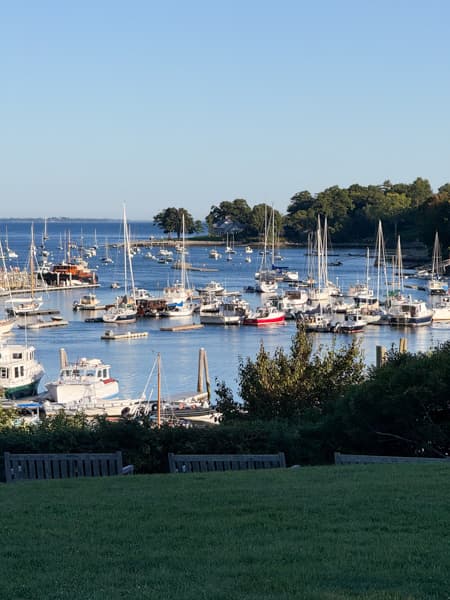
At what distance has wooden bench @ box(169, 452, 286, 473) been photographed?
1213 centimetres

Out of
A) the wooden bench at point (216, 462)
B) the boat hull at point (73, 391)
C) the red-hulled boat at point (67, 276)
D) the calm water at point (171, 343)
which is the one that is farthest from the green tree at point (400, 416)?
the red-hulled boat at point (67, 276)

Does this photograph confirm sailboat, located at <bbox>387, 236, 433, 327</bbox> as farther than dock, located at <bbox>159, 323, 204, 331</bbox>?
Yes

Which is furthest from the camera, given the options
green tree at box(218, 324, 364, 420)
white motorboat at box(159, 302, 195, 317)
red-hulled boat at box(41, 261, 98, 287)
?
red-hulled boat at box(41, 261, 98, 287)

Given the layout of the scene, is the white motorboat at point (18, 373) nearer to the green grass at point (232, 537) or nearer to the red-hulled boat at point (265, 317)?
the green grass at point (232, 537)

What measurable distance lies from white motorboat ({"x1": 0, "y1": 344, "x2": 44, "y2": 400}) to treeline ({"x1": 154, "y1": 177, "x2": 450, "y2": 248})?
346ft

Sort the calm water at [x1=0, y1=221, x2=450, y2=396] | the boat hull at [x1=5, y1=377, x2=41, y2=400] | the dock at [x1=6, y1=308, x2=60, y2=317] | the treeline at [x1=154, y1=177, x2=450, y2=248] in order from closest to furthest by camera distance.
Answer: the boat hull at [x1=5, y1=377, x2=41, y2=400] → the calm water at [x1=0, y1=221, x2=450, y2=396] → the dock at [x1=6, y1=308, x2=60, y2=317] → the treeline at [x1=154, y1=177, x2=450, y2=248]

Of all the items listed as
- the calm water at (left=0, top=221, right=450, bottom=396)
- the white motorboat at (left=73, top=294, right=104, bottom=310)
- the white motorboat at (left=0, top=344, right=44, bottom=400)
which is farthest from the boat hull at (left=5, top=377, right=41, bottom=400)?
the white motorboat at (left=73, top=294, right=104, bottom=310)

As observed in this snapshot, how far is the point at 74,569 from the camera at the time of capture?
6922mm

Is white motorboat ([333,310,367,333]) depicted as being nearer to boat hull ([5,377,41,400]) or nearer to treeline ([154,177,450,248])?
boat hull ([5,377,41,400])

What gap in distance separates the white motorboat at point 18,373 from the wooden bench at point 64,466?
2335cm

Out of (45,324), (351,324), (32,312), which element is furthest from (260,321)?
(32,312)

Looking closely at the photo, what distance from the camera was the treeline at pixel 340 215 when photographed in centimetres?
15475

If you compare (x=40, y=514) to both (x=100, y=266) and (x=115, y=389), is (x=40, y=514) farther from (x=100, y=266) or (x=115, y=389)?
(x=100, y=266)

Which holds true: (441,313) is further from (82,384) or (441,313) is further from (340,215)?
(340,215)
